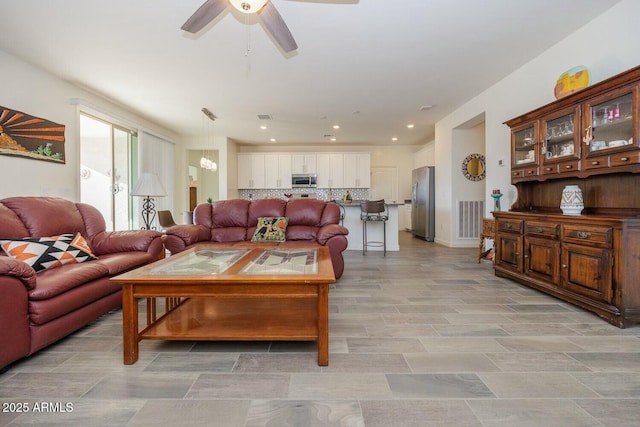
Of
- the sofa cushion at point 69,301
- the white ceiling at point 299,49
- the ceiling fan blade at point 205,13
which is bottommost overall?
the sofa cushion at point 69,301

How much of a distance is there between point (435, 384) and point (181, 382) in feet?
4.26

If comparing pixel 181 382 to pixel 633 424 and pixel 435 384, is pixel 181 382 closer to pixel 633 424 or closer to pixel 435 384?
pixel 435 384

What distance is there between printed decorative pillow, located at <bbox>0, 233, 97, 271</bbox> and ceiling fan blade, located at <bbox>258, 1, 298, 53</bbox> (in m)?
2.38

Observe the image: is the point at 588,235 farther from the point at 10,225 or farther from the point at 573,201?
the point at 10,225

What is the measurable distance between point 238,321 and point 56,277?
122 centimetres

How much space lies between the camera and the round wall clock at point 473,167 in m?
5.70

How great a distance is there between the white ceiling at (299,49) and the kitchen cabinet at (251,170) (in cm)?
286

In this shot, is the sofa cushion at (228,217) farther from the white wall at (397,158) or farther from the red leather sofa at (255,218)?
the white wall at (397,158)

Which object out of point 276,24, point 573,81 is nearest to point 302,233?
point 276,24

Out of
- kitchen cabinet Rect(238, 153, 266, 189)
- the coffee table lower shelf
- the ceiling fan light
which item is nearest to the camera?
the coffee table lower shelf

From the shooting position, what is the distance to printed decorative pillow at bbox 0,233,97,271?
6.75ft

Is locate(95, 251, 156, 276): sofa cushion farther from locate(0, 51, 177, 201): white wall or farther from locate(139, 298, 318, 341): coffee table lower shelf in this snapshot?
locate(0, 51, 177, 201): white wall

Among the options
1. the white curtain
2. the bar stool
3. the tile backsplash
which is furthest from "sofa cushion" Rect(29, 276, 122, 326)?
the tile backsplash

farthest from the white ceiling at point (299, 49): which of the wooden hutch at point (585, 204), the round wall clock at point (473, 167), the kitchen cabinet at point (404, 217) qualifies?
the kitchen cabinet at point (404, 217)
